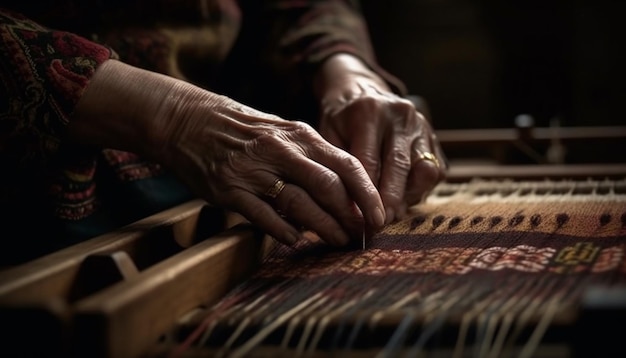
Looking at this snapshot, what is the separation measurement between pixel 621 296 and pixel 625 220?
1.85 feet

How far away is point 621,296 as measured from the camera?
2.04ft

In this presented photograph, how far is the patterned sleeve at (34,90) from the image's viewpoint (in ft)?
3.38

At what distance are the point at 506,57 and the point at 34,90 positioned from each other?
595 centimetres

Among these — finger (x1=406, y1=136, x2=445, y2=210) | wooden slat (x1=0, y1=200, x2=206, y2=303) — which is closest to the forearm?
wooden slat (x1=0, y1=200, x2=206, y2=303)

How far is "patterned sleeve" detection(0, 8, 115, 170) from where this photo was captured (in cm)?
103

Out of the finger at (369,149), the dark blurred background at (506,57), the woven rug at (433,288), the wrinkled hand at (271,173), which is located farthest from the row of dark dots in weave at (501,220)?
the dark blurred background at (506,57)

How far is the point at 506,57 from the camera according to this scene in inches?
255

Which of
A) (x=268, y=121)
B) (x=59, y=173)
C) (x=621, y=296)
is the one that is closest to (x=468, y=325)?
(x=621, y=296)

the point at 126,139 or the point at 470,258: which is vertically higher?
the point at 126,139

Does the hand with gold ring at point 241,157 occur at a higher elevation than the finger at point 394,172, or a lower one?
higher

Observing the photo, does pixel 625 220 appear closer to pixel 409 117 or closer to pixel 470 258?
pixel 470 258

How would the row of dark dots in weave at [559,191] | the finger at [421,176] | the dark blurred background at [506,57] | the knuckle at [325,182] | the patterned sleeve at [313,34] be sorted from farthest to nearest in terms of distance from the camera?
the dark blurred background at [506,57] → the patterned sleeve at [313,34] → the row of dark dots in weave at [559,191] → the finger at [421,176] → the knuckle at [325,182]

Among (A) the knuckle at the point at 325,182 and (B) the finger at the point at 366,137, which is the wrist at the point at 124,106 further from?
(B) the finger at the point at 366,137

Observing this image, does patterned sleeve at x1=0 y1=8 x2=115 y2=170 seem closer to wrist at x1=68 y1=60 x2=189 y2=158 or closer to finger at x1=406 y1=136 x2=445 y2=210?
wrist at x1=68 y1=60 x2=189 y2=158
